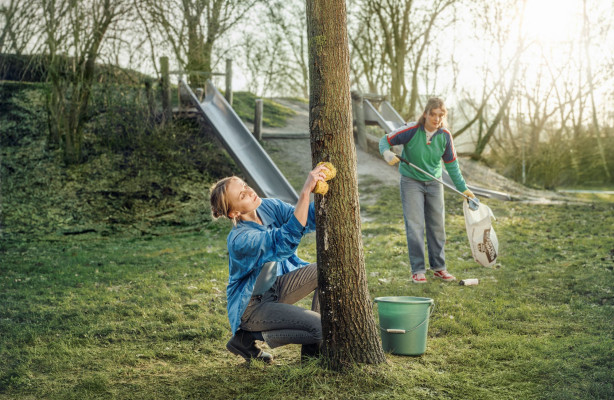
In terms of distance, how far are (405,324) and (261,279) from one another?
3.19 ft

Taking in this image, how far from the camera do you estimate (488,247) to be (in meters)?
5.79

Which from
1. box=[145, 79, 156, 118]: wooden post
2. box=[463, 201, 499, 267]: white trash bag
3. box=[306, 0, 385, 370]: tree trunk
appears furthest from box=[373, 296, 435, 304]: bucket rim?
box=[145, 79, 156, 118]: wooden post

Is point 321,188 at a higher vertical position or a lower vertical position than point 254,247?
higher

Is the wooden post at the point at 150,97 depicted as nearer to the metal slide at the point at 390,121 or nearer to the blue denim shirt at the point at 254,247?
the metal slide at the point at 390,121

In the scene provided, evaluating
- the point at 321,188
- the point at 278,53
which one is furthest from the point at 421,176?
the point at 278,53

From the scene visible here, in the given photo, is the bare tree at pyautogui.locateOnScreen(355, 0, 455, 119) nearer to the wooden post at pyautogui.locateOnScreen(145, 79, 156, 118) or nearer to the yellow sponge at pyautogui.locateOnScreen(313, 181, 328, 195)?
the wooden post at pyautogui.locateOnScreen(145, 79, 156, 118)

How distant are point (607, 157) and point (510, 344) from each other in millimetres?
19756

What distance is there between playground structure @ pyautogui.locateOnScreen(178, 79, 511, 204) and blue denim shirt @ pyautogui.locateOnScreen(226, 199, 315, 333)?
6984 mm

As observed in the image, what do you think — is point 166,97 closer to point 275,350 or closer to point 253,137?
point 253,137

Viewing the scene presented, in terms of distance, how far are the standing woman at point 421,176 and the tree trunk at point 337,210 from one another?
271cm

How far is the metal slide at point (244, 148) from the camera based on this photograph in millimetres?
11281

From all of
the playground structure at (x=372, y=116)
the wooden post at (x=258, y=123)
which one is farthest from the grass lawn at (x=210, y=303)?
the wooden post at (x=258, y=123)

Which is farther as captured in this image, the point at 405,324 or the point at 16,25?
the point at 16,25

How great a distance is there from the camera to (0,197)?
1185 centimetres
